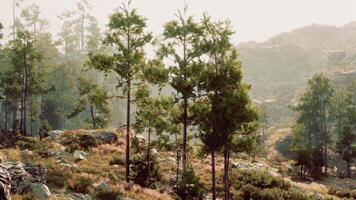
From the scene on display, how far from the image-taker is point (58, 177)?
72.6 feet

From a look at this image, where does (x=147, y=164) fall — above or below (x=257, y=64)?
below

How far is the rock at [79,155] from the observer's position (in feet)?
112

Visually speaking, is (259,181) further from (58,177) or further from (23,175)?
(23,175)

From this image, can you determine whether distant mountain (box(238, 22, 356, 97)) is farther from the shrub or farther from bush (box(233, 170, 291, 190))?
the shrub

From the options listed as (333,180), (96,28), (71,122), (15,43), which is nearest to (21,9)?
(96,28)

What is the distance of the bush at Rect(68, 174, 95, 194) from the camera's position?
2125cm

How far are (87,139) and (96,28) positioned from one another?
7889 cm

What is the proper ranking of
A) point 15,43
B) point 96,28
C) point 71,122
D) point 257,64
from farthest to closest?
point 257,64
point 96,28
point 71,122
point 15,43

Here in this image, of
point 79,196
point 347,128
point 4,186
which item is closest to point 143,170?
point 79,196

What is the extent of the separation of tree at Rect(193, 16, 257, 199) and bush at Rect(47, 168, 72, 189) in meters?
8.74

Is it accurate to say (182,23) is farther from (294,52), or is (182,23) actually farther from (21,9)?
(294,52)

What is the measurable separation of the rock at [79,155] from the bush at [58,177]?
9274mm

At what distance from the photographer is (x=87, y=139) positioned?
42.3m

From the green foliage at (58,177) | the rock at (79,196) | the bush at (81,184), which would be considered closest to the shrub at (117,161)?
the green foliage at (58,177)
